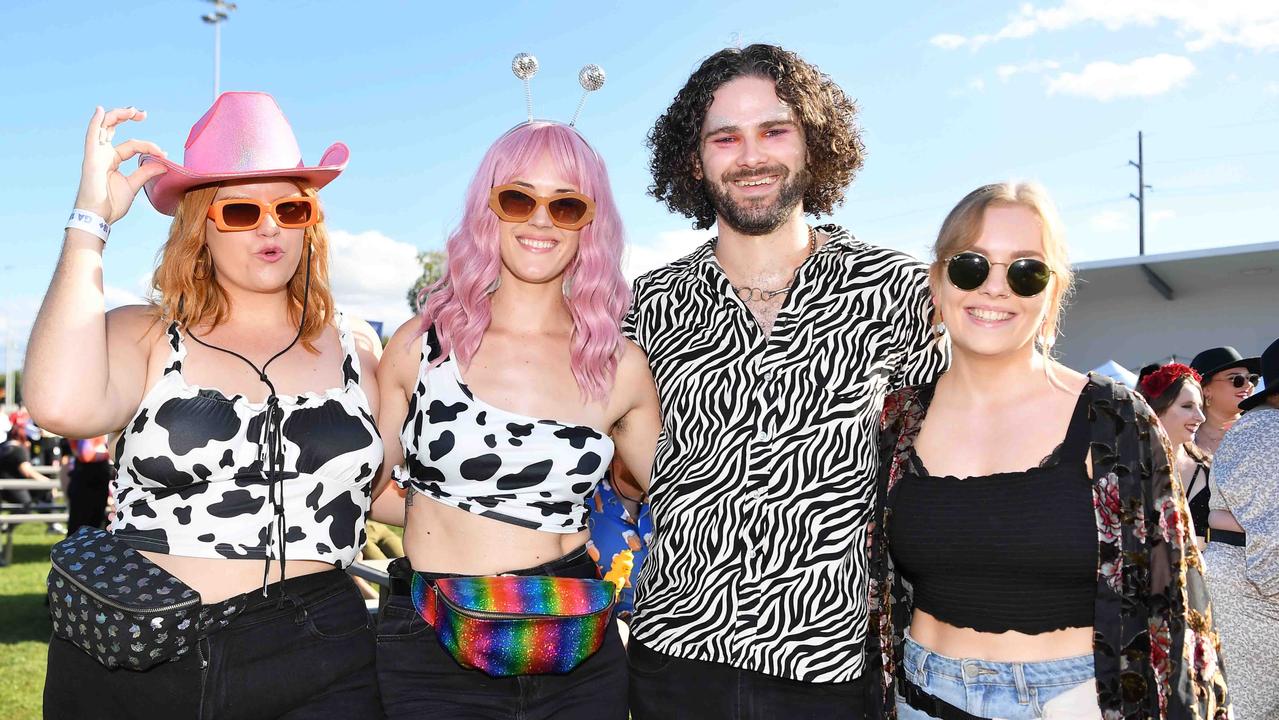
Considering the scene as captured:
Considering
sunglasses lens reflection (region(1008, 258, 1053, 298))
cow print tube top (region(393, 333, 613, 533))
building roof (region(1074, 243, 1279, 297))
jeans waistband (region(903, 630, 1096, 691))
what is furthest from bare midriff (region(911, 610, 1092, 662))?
building roof (region(1074, 243, 1279, 297))

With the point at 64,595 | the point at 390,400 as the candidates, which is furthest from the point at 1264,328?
the point at 64,595

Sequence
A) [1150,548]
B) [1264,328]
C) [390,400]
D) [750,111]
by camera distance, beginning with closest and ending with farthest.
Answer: [1150,548] → [390,400] → [750,111] → [1264,328]

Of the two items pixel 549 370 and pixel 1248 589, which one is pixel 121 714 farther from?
pixel 1248 589

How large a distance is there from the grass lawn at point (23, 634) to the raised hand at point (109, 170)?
5.13 m

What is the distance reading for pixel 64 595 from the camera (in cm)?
230

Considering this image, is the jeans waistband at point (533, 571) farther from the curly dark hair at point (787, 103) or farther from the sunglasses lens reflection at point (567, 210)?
the curly dark hair at point (787, 103)

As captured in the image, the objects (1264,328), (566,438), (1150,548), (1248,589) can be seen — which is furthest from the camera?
(1264,328)

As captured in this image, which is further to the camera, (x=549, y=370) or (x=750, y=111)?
(x=750, y=111)

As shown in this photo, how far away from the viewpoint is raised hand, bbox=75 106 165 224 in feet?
7.74

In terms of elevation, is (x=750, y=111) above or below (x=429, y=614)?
above

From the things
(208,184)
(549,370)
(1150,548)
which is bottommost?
(1150,548)

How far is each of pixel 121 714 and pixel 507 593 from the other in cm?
99

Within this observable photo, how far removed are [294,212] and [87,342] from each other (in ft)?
2.34

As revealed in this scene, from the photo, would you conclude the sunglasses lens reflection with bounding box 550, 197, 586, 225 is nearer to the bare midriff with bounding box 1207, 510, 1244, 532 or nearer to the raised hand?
the raised hand
